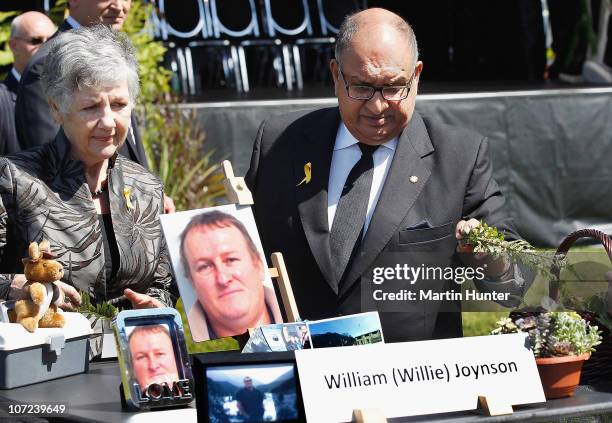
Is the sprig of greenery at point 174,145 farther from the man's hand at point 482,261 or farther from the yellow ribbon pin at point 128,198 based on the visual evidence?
the man's hand at point 482,261

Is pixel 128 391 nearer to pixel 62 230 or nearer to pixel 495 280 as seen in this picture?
pixel 62 230

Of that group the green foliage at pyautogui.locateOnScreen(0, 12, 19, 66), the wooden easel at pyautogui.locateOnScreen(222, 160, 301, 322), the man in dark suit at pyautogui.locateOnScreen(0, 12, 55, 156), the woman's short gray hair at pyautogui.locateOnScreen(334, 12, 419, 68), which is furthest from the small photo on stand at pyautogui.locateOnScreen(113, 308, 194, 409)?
the green foliage at pyautogui.locateOnScreen(0, 12, 19, 66)

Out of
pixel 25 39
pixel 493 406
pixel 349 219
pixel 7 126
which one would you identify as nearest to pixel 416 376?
pixel 493 406

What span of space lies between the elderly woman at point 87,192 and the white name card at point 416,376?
2.35 ft

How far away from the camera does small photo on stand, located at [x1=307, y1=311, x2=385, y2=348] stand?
2.55 m

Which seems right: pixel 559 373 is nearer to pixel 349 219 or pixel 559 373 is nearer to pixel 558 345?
pixel 558 345

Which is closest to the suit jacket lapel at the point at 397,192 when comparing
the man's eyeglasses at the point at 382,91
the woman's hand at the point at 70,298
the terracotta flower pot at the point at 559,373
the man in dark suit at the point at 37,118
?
the man's eyeglasses at the point at 382,91

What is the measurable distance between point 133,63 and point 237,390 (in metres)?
1.14

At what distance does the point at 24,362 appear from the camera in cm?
269

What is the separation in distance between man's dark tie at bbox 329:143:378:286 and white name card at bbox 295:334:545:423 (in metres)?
0.60

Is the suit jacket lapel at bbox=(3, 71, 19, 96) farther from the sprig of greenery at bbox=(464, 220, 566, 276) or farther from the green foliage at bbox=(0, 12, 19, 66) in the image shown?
the sprig of greenery at bbox=(464, 220, 566, 276)

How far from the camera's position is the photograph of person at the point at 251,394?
232cm

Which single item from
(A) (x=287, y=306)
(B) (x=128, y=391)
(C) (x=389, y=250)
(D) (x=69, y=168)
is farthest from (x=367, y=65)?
(B) (x=128, y=391)

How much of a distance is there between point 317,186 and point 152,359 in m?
0.84
